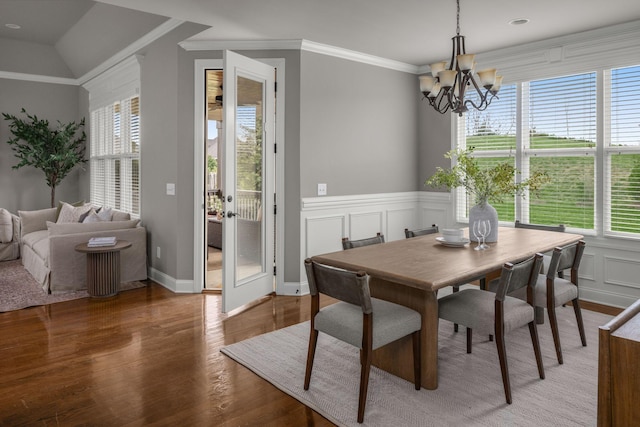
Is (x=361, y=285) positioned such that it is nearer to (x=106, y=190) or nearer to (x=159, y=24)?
(x=159, y=24)

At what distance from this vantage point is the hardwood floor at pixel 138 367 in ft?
A: 7.64

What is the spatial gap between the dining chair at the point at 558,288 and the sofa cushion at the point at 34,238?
5.26 meters

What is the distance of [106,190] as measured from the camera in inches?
267

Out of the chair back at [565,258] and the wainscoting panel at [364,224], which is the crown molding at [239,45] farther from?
the chair back at [565,258]

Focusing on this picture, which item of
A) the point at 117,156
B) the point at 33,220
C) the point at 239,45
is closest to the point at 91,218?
the point at 117,156

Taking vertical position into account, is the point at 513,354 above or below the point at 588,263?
below

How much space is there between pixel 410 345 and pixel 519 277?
0.75 m

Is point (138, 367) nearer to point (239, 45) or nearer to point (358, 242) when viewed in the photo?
point (358, 242)

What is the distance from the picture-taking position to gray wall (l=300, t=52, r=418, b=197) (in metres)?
4.61

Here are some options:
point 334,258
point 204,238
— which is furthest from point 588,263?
point 204,238

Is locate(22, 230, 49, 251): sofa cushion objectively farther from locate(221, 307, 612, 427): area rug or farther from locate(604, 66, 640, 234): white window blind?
locate(604, 66, 640, 234): white window blind

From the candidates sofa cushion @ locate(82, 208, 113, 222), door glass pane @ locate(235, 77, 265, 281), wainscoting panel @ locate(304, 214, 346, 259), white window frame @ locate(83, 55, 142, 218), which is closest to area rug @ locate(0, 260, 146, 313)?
sofa cushion @ locate(82, 208, 113, 222)

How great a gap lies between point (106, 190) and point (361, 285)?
5.77 meters

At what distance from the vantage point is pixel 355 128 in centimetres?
504
